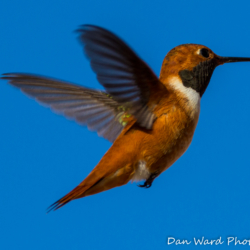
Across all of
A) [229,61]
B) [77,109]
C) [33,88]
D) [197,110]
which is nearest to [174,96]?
[197,110]

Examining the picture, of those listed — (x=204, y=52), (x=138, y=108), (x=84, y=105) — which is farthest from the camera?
(x=84, y=105)

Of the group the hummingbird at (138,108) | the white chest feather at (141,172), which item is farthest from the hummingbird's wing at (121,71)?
the white chest feather at (141,172)

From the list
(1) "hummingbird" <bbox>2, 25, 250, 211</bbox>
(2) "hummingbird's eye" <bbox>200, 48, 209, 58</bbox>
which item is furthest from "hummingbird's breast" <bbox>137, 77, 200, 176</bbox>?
(2) "hummingbird's eye" <bbox>200, 48, 209, 58</bbox>

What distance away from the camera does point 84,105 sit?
2342 millimetres

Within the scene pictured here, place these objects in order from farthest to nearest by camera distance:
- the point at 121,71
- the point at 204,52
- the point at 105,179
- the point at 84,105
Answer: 1. the point at 84,105
2. the point at 204,52
3. the point at 105,179
4. the point at 121,71

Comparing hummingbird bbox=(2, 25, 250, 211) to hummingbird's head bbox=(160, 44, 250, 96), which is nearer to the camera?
hummingbird bbox=(2, 25, 250, 211)

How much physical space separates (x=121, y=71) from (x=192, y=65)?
63 centimetres

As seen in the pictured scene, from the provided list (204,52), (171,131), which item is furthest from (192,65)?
(171,131)

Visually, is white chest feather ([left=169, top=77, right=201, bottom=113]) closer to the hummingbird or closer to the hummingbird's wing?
the hummingbird

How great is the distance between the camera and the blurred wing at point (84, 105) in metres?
2.24

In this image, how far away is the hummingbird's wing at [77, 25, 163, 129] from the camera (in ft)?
4.53

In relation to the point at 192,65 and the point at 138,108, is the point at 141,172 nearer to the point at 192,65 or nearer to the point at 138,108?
the point at 138,108

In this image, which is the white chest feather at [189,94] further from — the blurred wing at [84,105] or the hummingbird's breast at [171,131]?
the blurred wing at [84,105]

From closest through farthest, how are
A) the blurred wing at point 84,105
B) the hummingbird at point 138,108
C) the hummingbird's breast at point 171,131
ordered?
the hummingbird at point 138,108 < the hummingbird's breast at point 171,131 < the blurred wing at point 84,105
